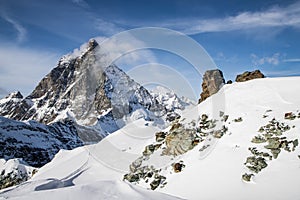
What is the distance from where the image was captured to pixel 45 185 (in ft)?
43.0

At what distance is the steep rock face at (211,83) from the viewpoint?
3032 cm

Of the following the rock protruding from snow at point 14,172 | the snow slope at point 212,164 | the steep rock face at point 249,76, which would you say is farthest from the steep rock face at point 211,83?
the rock protruding from snow at point 14,172

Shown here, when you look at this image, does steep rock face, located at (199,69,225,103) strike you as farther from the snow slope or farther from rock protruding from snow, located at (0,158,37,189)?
rock protruding from snow, located at (0,158,37,189)

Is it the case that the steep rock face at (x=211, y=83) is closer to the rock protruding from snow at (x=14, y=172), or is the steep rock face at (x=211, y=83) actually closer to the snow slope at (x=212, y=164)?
the snow slope at (x=212, y=164)

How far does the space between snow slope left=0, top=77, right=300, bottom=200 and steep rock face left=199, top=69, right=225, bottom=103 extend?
13.8 ft

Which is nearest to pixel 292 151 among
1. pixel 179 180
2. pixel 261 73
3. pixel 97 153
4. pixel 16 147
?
pixel 179 180

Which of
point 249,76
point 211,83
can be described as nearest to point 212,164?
point 249,76

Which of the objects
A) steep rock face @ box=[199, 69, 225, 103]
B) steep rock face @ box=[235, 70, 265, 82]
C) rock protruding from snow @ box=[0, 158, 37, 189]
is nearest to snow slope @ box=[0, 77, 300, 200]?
steep rock face @ box=[235, 70, 265, 82]

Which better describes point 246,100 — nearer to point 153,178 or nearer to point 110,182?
point 153,178

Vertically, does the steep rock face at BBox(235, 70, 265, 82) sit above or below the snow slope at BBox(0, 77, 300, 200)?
above

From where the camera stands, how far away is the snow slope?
9.05 meters

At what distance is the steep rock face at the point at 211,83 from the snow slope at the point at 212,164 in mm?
4206

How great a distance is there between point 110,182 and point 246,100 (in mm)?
15982

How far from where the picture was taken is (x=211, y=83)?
3119 centimetres
